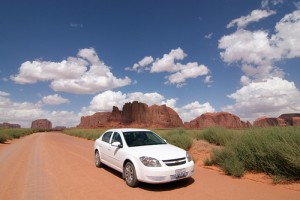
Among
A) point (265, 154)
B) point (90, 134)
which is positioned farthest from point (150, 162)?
point (90, 134)

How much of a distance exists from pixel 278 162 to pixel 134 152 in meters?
4.28

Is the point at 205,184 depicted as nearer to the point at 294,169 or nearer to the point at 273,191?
the point at 273,191

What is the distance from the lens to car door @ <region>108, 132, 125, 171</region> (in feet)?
27.2

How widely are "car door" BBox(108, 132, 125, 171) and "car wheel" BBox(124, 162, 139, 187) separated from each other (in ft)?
1.35

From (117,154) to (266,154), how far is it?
4732mm

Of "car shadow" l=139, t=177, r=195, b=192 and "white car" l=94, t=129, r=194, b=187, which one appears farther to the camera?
"car shadow" l=139, t=177, r=195, b=192

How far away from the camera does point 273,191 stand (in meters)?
6.66

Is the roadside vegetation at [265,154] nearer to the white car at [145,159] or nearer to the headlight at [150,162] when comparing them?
the white car at [145,159]

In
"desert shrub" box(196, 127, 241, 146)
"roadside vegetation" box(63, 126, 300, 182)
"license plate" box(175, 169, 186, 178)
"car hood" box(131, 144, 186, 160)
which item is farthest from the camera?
"desert shrub" box(196, 127, 241, 146)

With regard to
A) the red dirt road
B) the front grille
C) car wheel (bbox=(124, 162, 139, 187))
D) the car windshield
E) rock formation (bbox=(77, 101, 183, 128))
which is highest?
rock formation (bbox=(77, 101, 183, 128))

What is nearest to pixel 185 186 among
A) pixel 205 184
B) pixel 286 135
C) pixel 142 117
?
pixel 205 184

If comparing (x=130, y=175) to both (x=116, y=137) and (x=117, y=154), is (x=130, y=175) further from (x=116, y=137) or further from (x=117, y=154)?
(x=116, y=137)

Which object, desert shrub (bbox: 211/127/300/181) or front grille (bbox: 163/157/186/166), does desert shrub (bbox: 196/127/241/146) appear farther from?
front grille (bbox: 163/157/186/166)

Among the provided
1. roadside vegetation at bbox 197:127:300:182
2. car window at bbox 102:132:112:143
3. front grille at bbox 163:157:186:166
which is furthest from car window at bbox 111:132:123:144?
roadside vegetation at bbox 197:127:300:182
